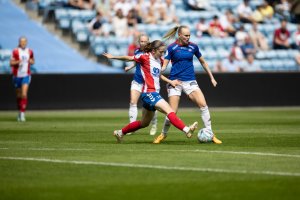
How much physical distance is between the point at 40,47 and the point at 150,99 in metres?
16.4

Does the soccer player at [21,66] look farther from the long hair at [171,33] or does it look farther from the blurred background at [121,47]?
the long hair at [171,33]

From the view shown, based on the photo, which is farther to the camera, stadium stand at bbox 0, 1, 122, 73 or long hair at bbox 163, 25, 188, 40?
stadium stand at bbox 0, 1, 122, 73

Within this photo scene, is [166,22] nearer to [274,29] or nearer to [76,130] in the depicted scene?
[274,29]

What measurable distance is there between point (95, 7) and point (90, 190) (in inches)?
940

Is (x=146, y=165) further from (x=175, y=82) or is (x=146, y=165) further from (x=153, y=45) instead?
(x=175, y=82)

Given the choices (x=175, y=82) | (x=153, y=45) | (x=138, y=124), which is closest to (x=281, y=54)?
(x=175, y=82)

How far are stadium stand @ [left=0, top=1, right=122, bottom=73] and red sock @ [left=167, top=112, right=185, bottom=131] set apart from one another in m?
15.3

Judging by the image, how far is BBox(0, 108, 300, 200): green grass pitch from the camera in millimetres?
9711

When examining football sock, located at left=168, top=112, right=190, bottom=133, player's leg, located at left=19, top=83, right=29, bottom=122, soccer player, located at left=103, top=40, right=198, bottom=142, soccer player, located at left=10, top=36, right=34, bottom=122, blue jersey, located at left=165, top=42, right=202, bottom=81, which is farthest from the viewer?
soccer player, located at left=10, top=36, right=34, bottom=122

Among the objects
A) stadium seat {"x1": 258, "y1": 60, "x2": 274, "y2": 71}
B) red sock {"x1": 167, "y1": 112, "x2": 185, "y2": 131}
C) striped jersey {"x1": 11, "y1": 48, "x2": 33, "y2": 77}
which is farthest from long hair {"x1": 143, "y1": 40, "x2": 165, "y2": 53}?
stadium seat {"x1": 258, "y1": 60, "x2": 274, "y2": 71}

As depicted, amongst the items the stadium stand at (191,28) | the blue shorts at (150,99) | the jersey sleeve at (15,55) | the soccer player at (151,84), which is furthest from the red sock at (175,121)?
the stadium stand at (191,28)

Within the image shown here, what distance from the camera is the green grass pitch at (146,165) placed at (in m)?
9.71

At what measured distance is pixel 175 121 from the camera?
50.6 ft

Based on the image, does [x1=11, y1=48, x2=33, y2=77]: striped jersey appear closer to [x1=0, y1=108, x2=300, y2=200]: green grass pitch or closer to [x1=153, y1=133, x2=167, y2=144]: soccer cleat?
[x1=0, y1=108, x2=300, y2=200]: green grass pitch
